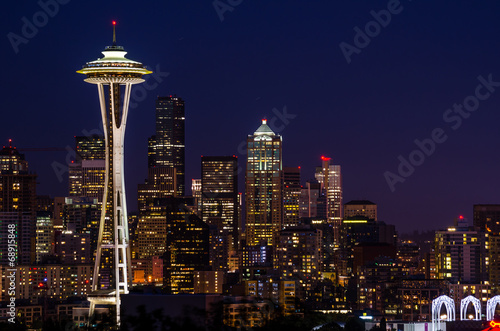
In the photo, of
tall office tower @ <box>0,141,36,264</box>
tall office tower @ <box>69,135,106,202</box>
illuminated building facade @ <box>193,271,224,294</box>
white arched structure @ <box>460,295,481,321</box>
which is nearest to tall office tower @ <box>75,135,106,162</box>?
tall office tower @ <box>69,135,106,202</box>

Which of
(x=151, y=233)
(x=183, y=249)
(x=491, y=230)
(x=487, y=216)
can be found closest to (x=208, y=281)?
(x=183, y=249)

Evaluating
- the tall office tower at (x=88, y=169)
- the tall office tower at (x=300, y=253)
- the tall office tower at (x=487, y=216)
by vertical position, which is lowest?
the tall office tower at (x=300, y=253)

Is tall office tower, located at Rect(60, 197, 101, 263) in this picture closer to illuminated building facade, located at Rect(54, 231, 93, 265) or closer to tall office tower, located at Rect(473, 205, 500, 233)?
illuminated building facade, located at Rect(54, 231, 93, 265)

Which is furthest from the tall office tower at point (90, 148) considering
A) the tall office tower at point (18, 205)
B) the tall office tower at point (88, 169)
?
the tall office tower at point (18, 205)

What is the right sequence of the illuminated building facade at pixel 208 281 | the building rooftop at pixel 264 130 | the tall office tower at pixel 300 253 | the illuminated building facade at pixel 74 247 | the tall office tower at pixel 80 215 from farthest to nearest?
the building rooftop at pixel 264 130 < the tall office tower at pixel 80 215 < the tall office tower at pixel 300 253 < the illuminated building facade at pixel 74 247 < the illuminated building facade at pixel 208 281

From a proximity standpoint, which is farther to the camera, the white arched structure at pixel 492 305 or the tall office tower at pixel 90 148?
the tall office tower at pixel 90 148

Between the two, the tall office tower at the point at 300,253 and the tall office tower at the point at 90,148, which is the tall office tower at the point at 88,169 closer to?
the tall office tower at the point at 90,148

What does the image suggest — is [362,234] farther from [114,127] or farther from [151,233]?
[114,127]

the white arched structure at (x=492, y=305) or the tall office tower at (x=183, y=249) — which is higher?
the tall office tower at (x=183, y=249)

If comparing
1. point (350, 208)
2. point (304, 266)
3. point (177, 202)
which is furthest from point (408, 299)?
point (350, 208)
